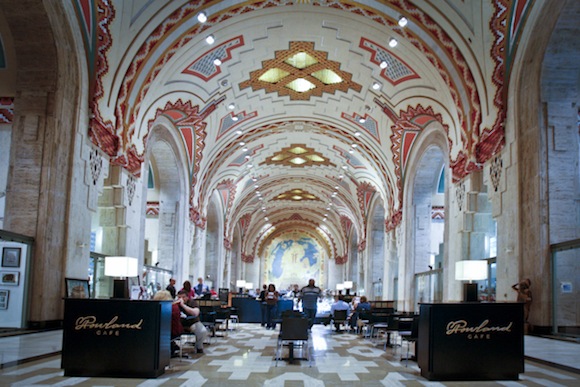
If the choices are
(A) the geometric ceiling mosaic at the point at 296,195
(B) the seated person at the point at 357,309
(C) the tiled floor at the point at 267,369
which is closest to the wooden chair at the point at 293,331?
(C) the tiled floor at the point at 267,369

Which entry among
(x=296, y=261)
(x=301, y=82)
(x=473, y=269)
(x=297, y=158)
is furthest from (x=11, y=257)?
(x=296, y=261)

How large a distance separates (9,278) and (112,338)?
4.21 metres

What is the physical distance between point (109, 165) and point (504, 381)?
915cm

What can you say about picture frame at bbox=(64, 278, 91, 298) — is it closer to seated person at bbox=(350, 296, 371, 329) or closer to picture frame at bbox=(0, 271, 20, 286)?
picture frame at bbox=(0, 271, 20, 286)

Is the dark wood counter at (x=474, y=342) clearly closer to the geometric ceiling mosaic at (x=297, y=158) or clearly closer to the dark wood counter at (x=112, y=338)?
the dark wood counter at (x=112, y=338)

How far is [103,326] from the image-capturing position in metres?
5.92

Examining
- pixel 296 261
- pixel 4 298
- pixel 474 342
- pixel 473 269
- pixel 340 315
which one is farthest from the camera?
pixel 296 261

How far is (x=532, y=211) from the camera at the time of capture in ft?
32.2

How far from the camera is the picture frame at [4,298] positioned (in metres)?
9.16

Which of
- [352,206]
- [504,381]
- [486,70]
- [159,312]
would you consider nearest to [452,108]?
[486,70]

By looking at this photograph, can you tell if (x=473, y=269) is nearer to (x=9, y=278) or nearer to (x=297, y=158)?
(x=9, y=278)

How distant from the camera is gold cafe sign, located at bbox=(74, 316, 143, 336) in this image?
5.92m

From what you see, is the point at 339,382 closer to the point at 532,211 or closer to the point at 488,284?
the point at 532,211

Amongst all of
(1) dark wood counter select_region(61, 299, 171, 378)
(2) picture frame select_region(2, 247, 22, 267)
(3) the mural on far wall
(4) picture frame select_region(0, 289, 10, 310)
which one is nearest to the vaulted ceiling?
(2) picture frame select_region(2, 247, 22, 267)
